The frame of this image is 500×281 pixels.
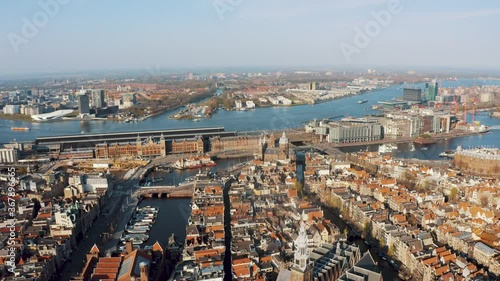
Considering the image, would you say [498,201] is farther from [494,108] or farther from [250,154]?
Answer: [494,108]

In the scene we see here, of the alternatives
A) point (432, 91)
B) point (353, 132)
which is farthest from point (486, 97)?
point (353, 132)

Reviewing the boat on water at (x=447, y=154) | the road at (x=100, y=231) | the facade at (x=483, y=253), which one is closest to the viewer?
the facade at (x=483, y=253)

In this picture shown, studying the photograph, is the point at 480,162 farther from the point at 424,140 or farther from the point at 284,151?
the point at 284,151

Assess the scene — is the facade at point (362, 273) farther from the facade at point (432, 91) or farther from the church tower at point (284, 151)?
the facade at point (432, 91)

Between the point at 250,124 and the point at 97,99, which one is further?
the point at 97,99

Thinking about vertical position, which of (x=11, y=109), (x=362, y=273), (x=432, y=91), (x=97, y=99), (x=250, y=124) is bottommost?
(x=250, y=124)

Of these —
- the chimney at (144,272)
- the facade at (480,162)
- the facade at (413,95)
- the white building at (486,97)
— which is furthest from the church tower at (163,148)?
the white building at (486,97)
